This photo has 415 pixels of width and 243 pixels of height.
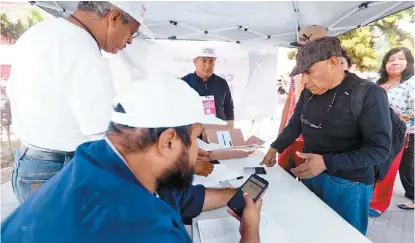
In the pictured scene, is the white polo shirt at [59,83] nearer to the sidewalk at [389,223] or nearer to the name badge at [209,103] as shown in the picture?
the sidewalk at [389,223]

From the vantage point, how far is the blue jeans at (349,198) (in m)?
1.40

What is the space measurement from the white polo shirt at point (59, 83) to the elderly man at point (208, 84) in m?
1.88

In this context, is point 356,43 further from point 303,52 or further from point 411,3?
point 303,52

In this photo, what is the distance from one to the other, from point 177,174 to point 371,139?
959 millimetres

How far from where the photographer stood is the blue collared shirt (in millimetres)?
550

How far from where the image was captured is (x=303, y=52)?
1.40 metres

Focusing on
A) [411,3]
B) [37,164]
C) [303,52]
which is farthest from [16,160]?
[411,3]

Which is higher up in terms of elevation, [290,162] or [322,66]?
[322,66]

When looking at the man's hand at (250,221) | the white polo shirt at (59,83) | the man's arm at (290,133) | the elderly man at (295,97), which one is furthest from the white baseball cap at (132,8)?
the elderly man at (295,97)

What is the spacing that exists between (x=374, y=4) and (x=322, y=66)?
176 centimetres

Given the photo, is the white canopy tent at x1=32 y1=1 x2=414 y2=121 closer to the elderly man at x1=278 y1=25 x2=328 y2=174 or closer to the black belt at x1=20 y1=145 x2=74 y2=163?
the elderly man at x1=278 y1=25 x2=328 y2=174

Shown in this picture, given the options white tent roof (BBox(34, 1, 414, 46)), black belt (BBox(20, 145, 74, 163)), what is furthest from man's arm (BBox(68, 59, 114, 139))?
white tent roof (BBox(34, 1, 414, 46))

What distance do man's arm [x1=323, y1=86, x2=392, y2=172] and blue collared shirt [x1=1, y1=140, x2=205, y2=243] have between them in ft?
2.94

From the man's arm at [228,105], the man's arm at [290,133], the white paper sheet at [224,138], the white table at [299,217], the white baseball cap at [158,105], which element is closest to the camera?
the white baseball cap at [158,105]
